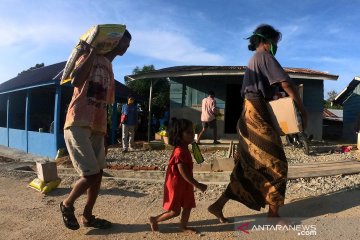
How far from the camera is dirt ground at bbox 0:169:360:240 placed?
3520 millimetres

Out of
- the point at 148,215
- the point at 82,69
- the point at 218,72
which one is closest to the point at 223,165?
the point at 148,215

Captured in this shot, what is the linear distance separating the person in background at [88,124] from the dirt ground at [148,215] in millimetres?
292

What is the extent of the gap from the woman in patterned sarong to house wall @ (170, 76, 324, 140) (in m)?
9.68

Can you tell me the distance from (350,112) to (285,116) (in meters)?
17.3

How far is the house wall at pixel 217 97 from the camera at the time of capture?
1359 centimetres

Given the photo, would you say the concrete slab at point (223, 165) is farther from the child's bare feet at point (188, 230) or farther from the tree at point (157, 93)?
the tree at point (157, 93)

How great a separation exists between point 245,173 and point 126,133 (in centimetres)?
772

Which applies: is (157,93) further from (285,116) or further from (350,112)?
(285,116)

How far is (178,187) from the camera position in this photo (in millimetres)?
3568

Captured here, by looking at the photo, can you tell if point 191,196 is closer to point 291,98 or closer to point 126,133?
point 291,98

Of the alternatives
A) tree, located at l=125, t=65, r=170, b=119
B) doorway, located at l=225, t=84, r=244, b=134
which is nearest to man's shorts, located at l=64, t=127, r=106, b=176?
doorway, located at l=225, t=84, r=244, b=134

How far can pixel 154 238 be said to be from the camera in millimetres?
3496

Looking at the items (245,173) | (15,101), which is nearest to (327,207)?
(245,173)

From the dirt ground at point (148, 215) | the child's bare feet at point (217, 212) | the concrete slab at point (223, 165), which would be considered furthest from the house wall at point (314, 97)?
the child's bare feet at point (217, 212)
